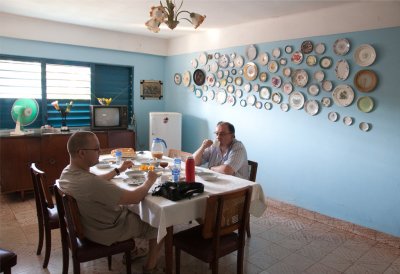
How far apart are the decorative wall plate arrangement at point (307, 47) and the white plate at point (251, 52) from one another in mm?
657

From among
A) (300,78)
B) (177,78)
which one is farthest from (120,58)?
(300,78)

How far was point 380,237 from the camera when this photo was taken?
9.66 ft

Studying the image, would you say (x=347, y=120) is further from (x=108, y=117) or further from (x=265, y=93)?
(x=108, y=117)

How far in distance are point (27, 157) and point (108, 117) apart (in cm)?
117

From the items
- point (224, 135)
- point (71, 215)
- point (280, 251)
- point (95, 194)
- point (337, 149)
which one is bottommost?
point (280, 251)

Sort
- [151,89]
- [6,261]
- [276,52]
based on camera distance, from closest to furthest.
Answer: [6,261] → [276,52] → [151,89]

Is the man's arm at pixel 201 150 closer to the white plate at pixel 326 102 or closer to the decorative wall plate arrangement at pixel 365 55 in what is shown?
the white plate at pixel 326 102

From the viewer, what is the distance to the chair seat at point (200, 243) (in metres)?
1.85

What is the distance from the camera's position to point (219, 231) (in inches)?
71.9

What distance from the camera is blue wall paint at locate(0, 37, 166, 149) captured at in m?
4.04

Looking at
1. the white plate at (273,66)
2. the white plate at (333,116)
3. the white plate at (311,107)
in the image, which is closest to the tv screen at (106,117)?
the white plate at (273,66)

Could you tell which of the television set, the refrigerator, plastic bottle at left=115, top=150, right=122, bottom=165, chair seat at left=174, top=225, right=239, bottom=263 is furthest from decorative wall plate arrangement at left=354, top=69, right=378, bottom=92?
the television set

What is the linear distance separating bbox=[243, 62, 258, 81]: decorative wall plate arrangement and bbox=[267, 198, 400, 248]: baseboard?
157cm

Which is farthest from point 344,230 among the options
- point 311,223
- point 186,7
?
point 186,7
